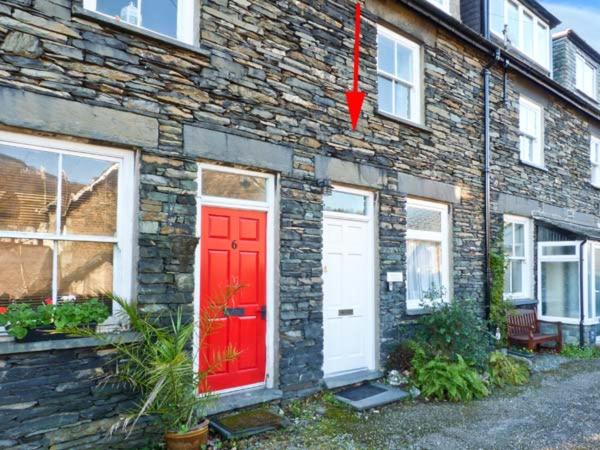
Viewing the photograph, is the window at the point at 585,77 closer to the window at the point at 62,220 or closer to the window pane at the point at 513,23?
the window pane at the point at 513,23

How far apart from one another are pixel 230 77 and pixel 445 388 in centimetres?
477

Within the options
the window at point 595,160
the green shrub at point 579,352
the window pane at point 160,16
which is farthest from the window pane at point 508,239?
the window pane at point 160,16

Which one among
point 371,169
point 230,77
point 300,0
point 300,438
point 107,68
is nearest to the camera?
point 107,68

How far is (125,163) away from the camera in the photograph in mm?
4719

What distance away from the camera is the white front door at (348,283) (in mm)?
6480

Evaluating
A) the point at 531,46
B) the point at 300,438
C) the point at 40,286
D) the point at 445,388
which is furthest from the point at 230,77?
the point at 531,46

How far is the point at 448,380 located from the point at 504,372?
1424 mm

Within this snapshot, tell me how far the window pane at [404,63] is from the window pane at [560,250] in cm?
527

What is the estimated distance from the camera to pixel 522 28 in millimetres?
11406

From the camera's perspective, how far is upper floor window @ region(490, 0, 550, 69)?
10523 millimetres

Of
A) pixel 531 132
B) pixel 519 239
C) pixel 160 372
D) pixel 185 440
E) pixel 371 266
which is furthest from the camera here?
pixel 531 132

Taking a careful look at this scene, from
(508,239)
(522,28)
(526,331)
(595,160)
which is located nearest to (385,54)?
(508,239)

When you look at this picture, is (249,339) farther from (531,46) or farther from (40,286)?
(531,46)

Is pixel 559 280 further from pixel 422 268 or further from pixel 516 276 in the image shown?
pixel 422 268
